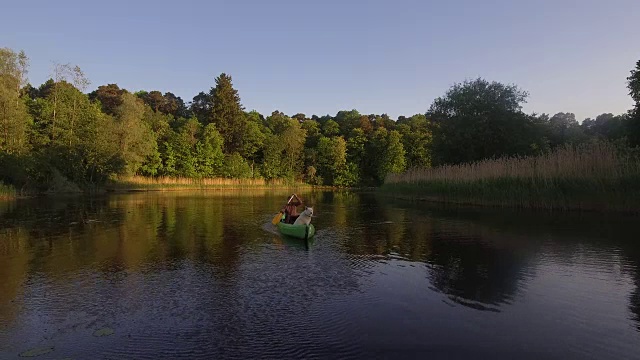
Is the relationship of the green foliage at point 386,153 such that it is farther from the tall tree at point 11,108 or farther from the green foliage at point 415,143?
the tall tree at point 11,108

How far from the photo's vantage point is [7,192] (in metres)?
36.5

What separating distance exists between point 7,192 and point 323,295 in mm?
38221

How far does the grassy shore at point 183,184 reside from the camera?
57.8m

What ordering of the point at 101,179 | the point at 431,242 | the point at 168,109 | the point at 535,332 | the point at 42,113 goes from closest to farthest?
1. the point at 535,332
2. the point at 431,242
3. the point at 42,113
4. the point at 101,179
5. the point at 168,109

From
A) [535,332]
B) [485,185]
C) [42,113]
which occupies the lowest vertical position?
[535,332]

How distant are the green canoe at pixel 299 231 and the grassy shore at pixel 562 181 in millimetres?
14245

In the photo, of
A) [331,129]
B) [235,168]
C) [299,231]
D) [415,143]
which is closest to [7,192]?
[299,231]

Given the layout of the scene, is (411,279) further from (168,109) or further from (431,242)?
(168,109)

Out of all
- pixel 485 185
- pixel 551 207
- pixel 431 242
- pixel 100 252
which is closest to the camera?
pixel 100 252

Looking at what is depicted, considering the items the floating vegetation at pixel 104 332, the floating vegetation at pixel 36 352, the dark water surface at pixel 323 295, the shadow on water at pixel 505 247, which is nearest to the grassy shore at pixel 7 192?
the dark water surface at pixel 323 295

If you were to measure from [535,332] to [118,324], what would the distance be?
6177mm

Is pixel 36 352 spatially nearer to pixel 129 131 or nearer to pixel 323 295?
pixel 323 295

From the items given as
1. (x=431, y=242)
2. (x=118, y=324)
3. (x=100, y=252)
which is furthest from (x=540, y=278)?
(x=100, y=252)

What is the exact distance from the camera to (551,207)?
22.9 metres
